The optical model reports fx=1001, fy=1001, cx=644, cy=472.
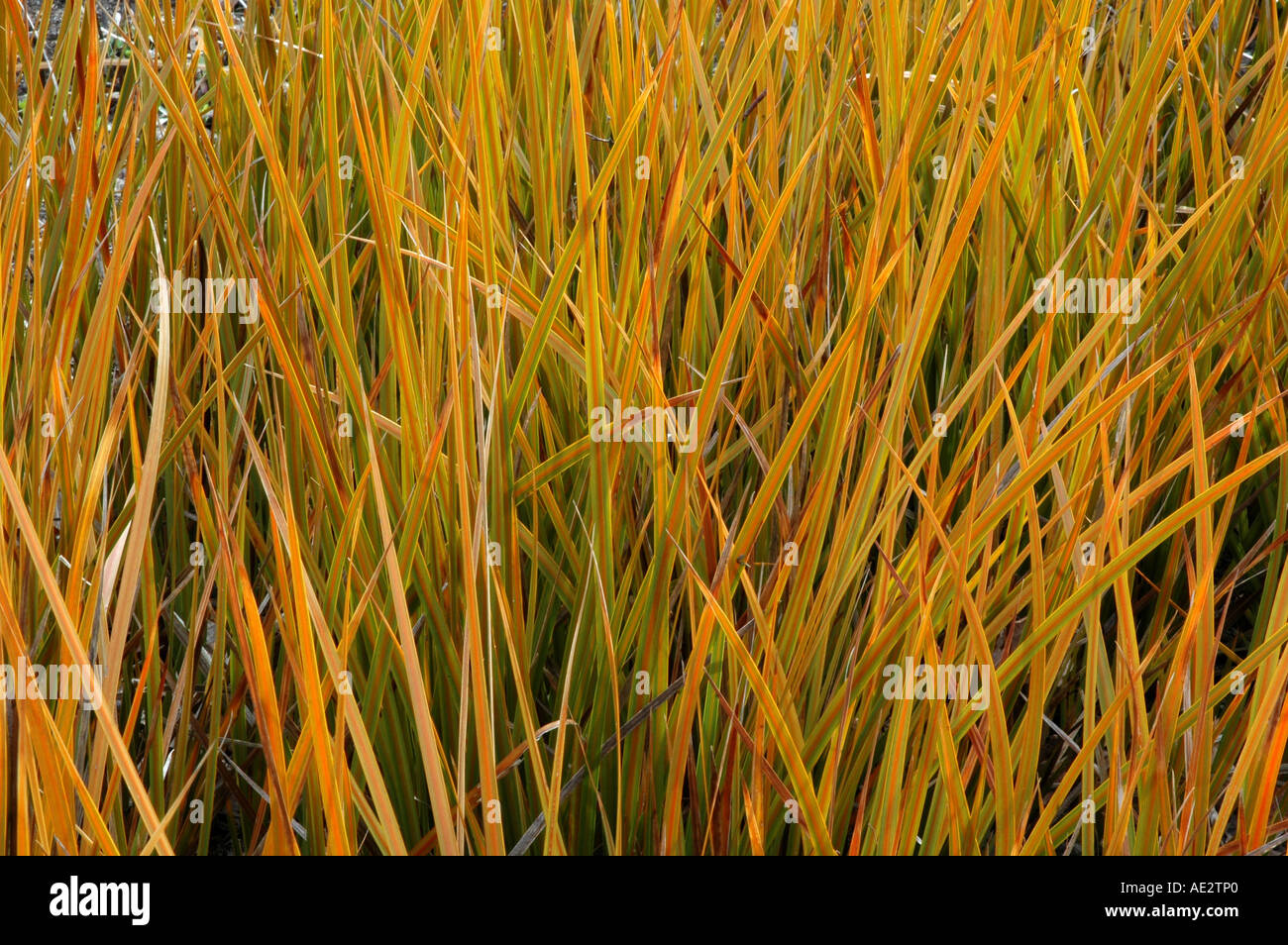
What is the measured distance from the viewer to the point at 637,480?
815 mm

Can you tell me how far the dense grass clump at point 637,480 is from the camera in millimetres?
581

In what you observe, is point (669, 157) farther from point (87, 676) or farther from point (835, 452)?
point (87, 676)

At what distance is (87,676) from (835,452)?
450 millimetres

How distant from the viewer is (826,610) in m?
0.66

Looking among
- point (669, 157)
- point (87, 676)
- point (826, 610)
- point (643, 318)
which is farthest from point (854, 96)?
point (87, 676)

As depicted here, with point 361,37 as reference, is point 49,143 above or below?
below

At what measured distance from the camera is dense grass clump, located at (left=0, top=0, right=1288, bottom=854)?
1.90 ft
